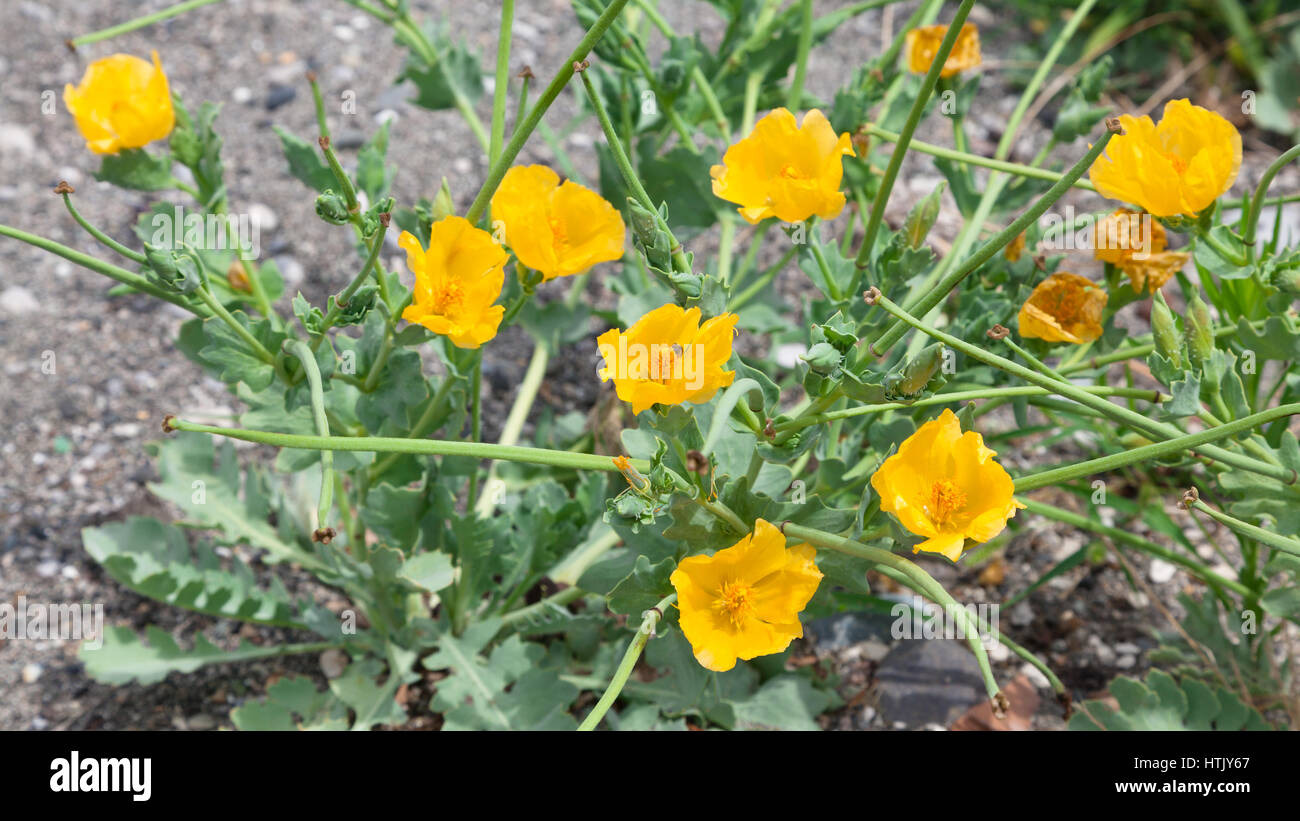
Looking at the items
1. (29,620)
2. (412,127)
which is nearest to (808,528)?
(29,620)

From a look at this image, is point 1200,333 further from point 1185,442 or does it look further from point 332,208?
point 332,208

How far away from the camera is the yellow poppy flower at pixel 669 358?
3.59 ft

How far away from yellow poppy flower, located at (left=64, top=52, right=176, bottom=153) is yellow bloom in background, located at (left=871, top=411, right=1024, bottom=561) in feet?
3.60

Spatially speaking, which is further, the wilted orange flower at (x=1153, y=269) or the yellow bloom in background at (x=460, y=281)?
the wilted orange flower at (x=1153, y=269)

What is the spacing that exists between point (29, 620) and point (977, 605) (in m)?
1.67

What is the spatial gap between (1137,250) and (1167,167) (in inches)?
5.6

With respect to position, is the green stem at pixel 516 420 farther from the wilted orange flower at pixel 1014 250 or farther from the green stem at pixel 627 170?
the wilted orange flower at pixel 1014 250

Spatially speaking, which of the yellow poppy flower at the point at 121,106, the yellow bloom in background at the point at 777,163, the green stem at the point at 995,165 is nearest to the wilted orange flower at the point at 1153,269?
the green stem at the point at 995,165

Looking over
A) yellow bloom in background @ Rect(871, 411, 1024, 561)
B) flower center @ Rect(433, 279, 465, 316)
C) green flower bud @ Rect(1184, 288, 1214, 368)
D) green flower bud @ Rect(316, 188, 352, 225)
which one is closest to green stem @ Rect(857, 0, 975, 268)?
yellow bloom in background @ Rect(871, 411, 1024, 561)

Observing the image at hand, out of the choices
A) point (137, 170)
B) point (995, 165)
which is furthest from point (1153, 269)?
point (137, 170)

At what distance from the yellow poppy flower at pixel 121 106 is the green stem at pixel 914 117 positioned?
975mm

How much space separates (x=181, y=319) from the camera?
226 centimetres

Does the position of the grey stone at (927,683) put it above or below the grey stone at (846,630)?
below

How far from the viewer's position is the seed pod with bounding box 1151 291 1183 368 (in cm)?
123
